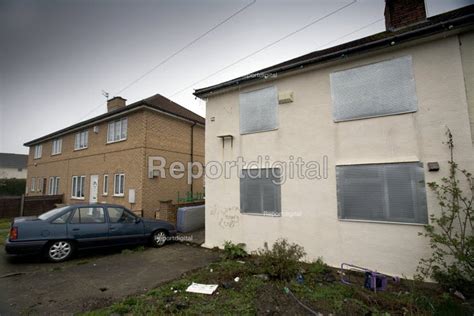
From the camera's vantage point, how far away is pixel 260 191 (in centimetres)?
657

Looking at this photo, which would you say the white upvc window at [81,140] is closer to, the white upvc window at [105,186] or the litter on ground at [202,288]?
the white upvc window at [105,186]

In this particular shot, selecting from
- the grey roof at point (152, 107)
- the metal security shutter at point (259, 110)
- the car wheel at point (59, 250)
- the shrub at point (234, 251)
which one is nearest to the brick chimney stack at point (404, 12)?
the metal security shutter at point (259, 110)

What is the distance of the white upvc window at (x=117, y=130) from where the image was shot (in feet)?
39.4

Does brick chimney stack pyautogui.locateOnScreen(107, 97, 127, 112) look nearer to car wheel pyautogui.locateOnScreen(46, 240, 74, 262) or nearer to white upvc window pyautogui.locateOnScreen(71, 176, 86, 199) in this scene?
white upvc window pyautogui.locateOnScreen(71, 176, 86, 199)

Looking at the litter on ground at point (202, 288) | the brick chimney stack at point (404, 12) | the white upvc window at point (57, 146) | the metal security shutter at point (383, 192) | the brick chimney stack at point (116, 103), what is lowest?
the litter on ground at point (202, 288)

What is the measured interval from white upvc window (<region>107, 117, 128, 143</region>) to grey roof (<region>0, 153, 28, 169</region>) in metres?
51.4

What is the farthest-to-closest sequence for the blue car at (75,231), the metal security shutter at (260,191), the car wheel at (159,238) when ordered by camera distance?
the car wheel at (159,238) → the metal security shutter at (260,191) → the blue car at (75,231)

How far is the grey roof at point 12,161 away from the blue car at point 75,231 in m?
57.3

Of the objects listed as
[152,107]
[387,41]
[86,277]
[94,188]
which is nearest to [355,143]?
[387,41]

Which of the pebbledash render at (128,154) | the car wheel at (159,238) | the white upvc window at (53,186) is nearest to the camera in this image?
the car wheel at (159,238)

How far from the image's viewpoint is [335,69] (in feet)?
19.0

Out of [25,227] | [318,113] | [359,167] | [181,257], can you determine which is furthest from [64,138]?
[359,167]

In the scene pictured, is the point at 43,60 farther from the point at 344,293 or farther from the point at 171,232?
the point at 344,293

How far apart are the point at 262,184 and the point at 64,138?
675 inches
